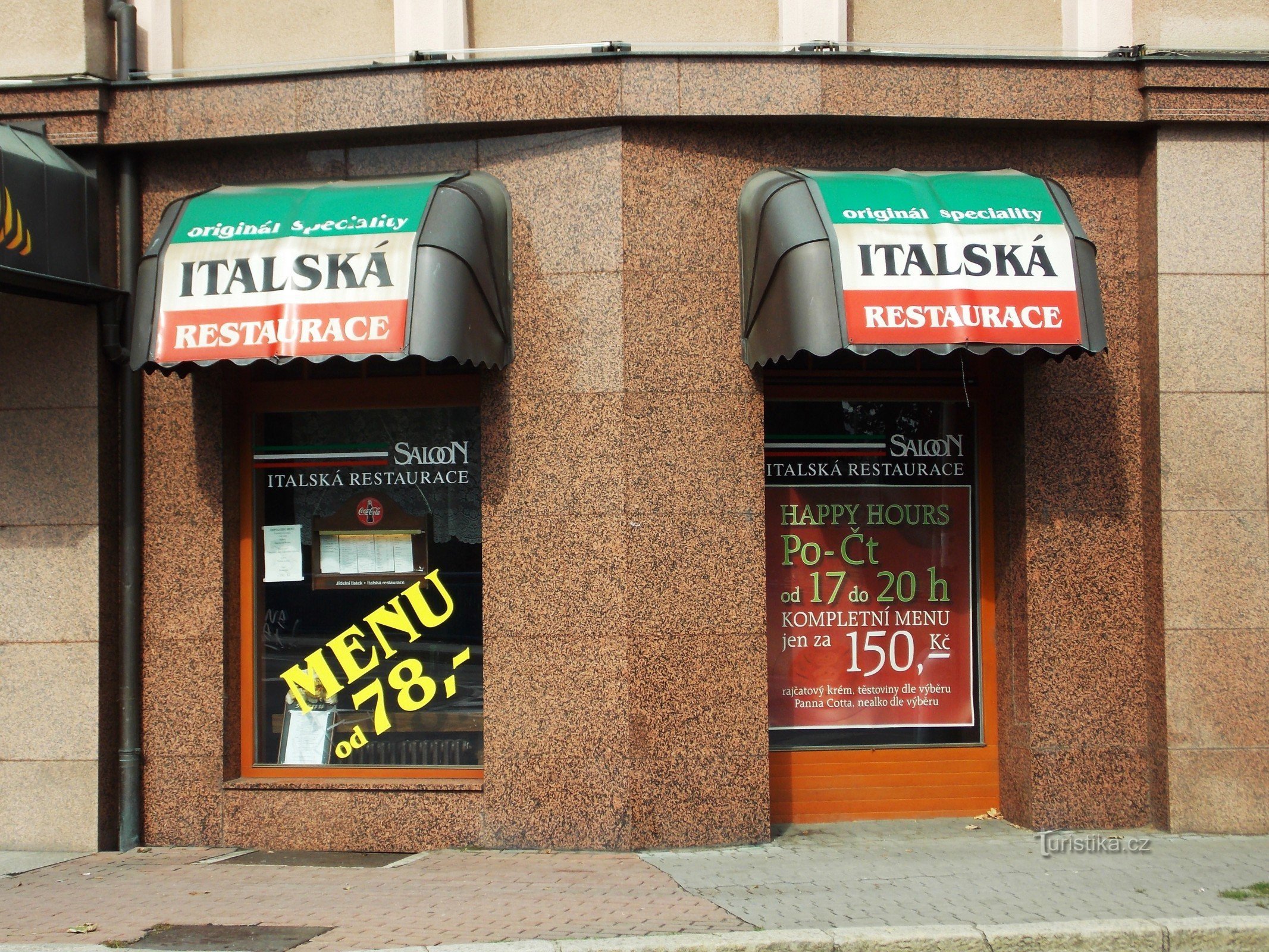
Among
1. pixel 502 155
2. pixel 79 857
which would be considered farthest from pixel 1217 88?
pixel 79 857

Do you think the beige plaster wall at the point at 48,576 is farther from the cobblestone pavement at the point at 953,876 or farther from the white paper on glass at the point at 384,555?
the cobblestone pavement at the point at 953,876

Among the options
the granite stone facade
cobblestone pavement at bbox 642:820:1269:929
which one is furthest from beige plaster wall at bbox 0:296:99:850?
cobblestone pavement at bbox 642:820:1269:929

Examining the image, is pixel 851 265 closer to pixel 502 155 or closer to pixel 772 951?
pixel 502 155

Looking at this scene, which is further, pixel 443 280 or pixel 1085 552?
pixel 1085 552

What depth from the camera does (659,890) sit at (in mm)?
6473

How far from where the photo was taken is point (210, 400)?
8102mm

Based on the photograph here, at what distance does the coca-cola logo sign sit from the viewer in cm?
823

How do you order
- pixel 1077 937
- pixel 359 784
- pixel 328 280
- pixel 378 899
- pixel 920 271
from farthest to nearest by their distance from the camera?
1. pixel 359 784
2. pixel 328 280
3. pixel 920 271
4. pixel 378 899
5. pixel 1077 937

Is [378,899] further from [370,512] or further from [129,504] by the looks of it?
[129,504]

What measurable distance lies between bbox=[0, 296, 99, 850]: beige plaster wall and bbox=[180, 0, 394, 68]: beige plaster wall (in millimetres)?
2045

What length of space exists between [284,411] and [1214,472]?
6.20m

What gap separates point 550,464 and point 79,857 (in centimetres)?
391

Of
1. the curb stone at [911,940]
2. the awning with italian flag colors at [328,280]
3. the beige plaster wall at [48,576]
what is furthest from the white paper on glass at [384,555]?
the curb stone at [911,940]
